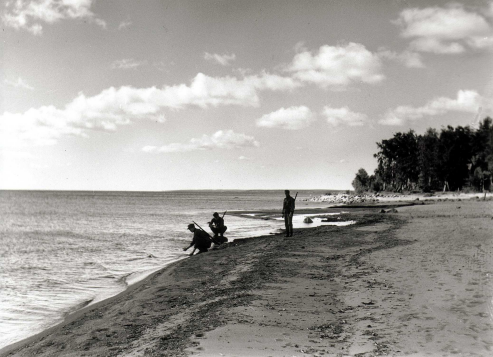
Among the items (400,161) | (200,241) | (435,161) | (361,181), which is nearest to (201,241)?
(200,241)

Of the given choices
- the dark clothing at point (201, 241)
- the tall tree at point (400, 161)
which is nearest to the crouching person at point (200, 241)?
the dark clothing at point (201, 241)

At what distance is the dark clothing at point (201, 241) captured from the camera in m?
18.2

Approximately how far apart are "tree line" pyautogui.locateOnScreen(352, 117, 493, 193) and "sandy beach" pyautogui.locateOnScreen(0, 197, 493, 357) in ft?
184

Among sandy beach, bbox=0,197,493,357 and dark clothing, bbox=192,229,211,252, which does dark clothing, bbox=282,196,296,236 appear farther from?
sandy beach, bbox=0,197,493,357

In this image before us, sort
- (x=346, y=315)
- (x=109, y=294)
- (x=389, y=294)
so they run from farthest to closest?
(x=109, y=294) → (x=389, y=294) → (x=346, y=315)

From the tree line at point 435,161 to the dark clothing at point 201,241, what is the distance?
172 feet

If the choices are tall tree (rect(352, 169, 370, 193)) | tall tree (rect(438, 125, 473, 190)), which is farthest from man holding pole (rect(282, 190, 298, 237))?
tall tree (rect(352, 169, 370, 193))

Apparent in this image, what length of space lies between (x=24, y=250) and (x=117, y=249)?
5.14m

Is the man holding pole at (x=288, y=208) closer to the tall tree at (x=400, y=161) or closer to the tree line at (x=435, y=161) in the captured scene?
the tree line at (x=435, y=161)

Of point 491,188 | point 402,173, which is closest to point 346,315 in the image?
point 491,188

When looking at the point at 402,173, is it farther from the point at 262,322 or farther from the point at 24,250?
the point at 262,322

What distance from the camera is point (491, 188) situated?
6362 centimetres

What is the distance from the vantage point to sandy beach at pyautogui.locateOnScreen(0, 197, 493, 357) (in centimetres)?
561

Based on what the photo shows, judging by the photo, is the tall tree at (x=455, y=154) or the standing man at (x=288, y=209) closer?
the standing man at (x=288, y=209)
